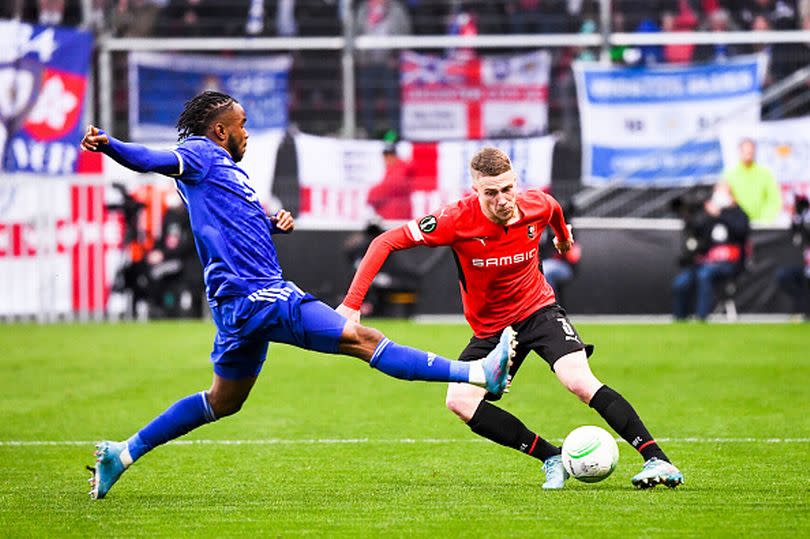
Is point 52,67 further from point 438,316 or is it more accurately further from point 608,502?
point 608,502

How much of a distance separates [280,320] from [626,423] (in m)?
1.99

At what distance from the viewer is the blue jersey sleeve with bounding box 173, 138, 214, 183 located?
298 inches

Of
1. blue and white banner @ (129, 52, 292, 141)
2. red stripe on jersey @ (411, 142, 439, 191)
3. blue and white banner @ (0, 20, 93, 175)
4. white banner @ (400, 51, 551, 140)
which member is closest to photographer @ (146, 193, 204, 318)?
blue and white banner @ (129, 52, 292, 141)

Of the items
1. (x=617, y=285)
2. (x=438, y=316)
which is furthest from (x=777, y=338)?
(x=438, y=316)

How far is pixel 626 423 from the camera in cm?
802

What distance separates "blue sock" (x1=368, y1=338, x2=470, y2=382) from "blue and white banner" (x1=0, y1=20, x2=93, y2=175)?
55.2 feet

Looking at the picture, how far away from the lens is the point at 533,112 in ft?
76.6

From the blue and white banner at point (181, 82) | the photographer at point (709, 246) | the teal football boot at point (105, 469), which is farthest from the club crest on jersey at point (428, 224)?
the blue and white banner at point (181, 82)

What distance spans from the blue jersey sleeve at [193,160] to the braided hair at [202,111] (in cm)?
24

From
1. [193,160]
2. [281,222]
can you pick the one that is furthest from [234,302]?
[193,160]

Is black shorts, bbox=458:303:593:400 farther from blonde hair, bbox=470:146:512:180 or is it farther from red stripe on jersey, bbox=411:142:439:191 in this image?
red stripe on jersey, bbox=411:142:439:191

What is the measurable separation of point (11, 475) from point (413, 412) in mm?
4274

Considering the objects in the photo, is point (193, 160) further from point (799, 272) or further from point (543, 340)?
point (799, 272)

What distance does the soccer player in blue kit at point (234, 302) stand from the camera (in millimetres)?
7445
